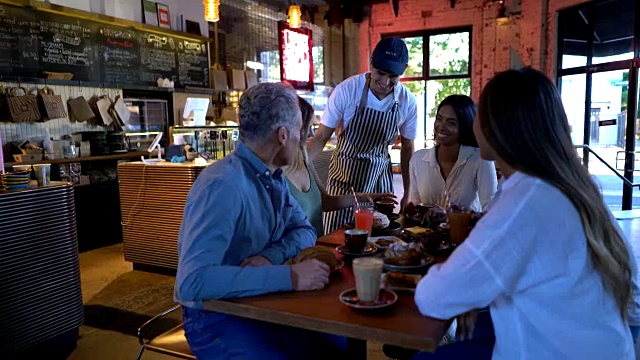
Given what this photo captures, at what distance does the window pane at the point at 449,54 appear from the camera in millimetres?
10688

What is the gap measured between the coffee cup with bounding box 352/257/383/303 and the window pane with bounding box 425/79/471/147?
977cm

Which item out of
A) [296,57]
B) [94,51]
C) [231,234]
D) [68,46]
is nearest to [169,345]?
[231,234]

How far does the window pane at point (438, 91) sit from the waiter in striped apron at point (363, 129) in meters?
7.65

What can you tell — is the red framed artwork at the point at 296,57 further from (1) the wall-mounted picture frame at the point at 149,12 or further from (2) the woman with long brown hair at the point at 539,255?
(2) the woman with long brown hair at the point at 539,255

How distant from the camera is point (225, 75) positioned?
7898 millimetres

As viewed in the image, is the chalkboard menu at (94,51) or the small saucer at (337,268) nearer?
the small saucer at (337,268)

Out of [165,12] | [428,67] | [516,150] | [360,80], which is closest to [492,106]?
[516,150]

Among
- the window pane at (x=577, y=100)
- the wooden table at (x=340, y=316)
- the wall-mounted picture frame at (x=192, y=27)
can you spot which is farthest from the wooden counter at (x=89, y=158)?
the window pane at (x=577, y=100)

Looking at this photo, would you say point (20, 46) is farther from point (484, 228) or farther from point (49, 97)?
point (484, 228)

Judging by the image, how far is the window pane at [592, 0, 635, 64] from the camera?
7.33 metres

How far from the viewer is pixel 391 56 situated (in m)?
2.90

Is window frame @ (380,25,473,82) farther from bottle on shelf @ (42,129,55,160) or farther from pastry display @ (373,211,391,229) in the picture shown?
pastry display @ (373,211,391,229)

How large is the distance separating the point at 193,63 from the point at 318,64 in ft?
12.1

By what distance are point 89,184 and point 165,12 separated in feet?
8.87
